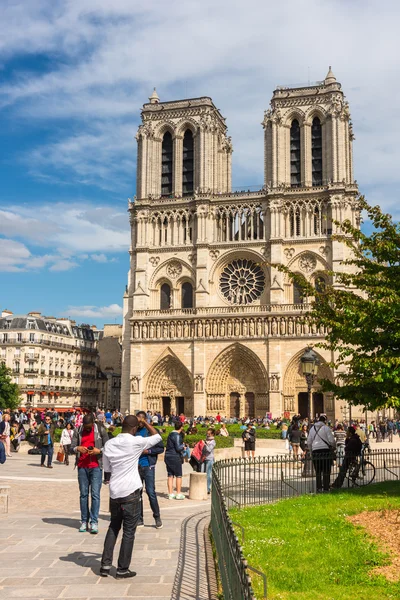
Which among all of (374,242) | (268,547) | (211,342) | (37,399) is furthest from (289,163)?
(268,547)

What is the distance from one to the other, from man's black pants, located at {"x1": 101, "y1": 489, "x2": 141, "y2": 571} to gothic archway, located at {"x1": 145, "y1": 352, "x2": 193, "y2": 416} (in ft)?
123

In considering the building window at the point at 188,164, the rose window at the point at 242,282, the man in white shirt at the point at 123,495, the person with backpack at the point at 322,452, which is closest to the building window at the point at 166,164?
the building window at the point at 188,164

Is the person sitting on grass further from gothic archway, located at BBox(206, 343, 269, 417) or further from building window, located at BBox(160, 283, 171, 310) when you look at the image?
building window, located at BBox(160, 283, 171, 310)

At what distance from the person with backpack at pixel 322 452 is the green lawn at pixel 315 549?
4.78 ft

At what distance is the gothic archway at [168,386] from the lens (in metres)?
44.5

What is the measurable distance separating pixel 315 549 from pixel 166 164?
43.2 meters

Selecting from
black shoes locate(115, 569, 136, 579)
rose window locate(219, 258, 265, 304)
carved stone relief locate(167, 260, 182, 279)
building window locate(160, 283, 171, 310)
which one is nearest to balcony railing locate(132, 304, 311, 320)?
building window locate(160, 283, 171, 310)

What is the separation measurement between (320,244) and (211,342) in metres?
9.55

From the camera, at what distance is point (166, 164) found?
4862 centimetres

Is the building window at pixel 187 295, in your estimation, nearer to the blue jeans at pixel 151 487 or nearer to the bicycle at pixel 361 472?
the bicycle at pixel 361 472

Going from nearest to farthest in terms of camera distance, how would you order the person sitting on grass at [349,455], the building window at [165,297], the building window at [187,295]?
the person sitting on grass at [349,455] → the building window at [187,295] → the building window at [165,297]

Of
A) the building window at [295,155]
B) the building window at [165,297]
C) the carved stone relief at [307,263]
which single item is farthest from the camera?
the building window at [165,297]

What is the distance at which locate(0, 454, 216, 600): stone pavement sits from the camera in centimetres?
615

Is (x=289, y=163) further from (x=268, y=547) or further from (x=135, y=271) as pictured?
(x=268, y=547)
